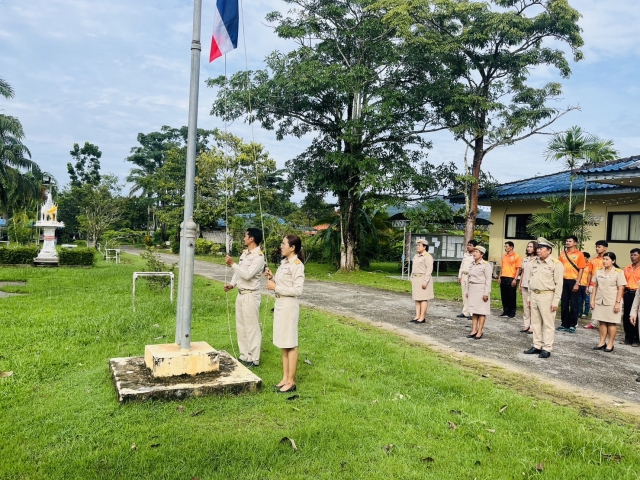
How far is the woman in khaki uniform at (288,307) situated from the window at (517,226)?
15.4 metres

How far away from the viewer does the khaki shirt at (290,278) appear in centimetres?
526

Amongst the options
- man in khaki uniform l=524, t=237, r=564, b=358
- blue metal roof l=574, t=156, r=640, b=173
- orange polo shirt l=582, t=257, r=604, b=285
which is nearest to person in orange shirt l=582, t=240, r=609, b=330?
orange polo shirt l=582, t=257, r=604, b=285

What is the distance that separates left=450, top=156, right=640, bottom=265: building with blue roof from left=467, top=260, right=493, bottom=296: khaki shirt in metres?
4.17

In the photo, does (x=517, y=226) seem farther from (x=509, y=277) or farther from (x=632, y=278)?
(x=632, y=278)

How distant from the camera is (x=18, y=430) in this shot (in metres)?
3.97

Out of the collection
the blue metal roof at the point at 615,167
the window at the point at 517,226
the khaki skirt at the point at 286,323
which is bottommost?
the khaki skirt at the point at 286,323

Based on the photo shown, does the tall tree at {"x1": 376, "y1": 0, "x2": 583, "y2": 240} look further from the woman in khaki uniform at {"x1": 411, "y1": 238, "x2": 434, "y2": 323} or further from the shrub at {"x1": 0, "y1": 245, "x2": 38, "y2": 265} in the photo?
the shrub at {"x1": 0, "y1": 245, "x2": 38, "y2": 265}

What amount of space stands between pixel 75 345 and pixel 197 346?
235cm

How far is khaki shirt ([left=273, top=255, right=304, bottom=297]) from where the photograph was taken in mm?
5257

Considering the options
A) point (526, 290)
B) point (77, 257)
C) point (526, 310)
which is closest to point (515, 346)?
point (526, 310)

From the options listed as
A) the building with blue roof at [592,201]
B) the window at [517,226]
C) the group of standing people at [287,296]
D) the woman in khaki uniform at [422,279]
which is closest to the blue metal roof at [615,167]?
the building with blue roof at [592,201]

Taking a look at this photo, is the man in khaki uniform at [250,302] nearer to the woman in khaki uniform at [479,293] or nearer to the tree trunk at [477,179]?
the woman in khaki uniform at [479,293]

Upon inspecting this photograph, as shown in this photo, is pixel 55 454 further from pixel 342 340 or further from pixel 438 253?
pixel 438 253

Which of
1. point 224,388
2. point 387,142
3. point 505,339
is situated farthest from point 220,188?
point 224,388
